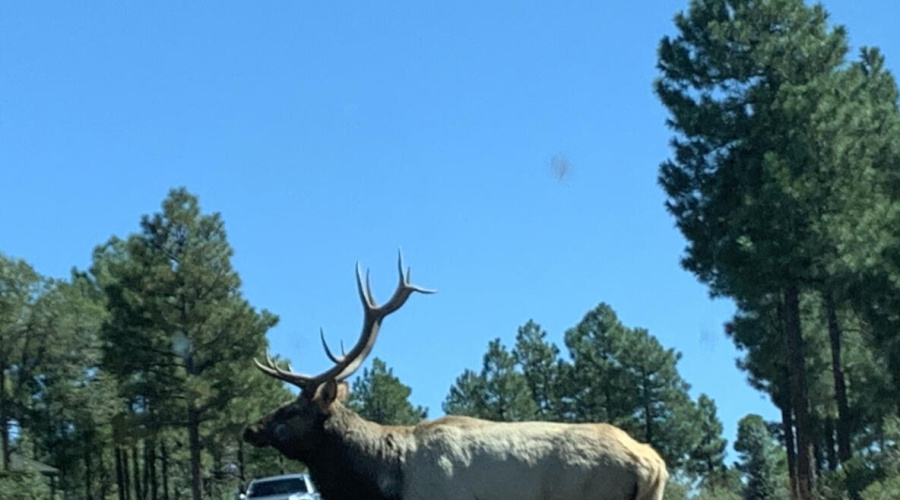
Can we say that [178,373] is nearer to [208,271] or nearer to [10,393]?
[208,271]

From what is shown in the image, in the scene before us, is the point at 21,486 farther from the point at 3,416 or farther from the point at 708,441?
the point at 708,441

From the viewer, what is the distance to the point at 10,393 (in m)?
59.2

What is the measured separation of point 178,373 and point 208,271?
3.04 m

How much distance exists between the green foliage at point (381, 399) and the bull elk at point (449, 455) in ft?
153

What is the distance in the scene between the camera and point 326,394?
50.6ft

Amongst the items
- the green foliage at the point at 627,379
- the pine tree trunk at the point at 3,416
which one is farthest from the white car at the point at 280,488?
the pine tree trunk at the point at 3,416

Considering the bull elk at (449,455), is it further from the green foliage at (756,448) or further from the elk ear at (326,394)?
the green foliage at (756,448)

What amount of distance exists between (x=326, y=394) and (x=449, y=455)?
174 centimetres

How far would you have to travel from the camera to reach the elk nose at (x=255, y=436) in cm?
1545

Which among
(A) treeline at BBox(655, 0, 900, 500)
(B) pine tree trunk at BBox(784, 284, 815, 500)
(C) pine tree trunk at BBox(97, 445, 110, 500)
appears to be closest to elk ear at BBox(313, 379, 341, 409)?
(A) treeline at BBox(655, 0, 900, 500)

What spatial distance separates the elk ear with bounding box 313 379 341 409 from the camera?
50.6 feet

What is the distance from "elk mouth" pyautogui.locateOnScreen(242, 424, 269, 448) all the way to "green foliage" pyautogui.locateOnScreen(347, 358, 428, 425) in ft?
153

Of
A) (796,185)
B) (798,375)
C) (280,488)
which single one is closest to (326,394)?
(796,185)

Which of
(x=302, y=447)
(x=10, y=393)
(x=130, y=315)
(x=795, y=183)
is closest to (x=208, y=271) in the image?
(x=130, y=315)
